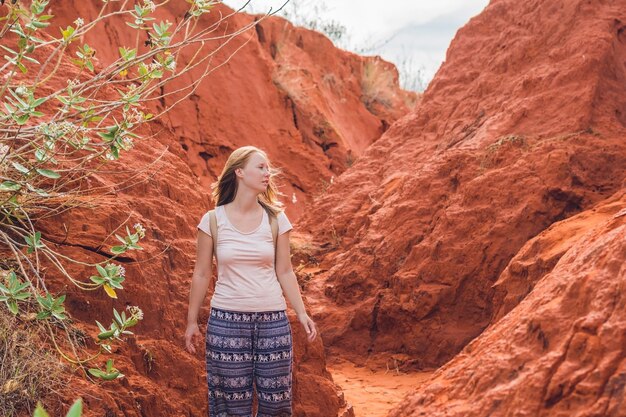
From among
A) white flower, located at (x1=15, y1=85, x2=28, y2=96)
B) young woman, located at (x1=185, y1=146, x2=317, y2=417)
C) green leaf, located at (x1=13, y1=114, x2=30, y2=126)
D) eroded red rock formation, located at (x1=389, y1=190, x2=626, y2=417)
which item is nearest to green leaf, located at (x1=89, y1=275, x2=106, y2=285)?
young woman, located at (x1=185, y1=146, x2=317, y2=417)

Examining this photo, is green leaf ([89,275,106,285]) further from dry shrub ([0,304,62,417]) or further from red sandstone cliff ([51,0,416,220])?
red sandstone cliff ([51,0,416,220])

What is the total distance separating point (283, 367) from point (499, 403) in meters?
1.07

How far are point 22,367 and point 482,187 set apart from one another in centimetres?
445

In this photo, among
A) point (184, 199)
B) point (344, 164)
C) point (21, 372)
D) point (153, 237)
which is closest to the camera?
point (21, 372)

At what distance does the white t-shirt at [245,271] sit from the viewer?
359cm

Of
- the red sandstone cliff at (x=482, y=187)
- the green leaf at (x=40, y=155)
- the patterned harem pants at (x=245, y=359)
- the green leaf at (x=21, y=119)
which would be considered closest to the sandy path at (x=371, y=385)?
the red sandstone cliff at (x=482, y=187)

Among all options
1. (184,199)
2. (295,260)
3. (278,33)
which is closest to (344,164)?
(278,33)

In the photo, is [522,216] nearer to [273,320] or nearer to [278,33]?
[273,320]

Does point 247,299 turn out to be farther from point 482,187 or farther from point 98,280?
point 482,187

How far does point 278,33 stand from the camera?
17312 millimetres

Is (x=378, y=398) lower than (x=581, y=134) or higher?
lower

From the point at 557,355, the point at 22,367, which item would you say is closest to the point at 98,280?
the point at 22,367

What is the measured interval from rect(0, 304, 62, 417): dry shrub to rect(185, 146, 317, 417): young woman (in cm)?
64

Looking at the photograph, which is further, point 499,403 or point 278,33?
point 278,33
